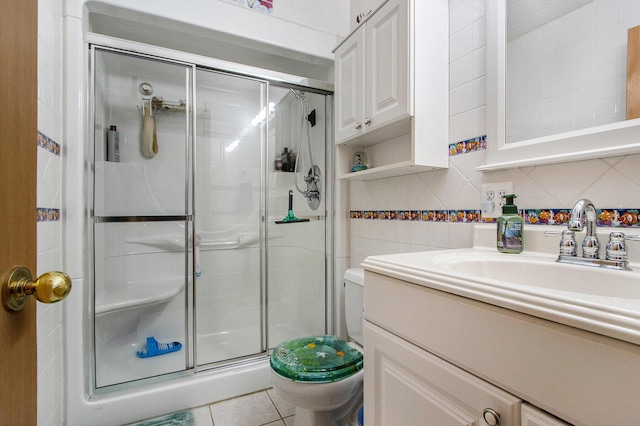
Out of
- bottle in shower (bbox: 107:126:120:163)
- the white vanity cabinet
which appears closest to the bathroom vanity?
the white vanity cabinet

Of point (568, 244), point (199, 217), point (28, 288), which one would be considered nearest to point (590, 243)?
point (568, 244)

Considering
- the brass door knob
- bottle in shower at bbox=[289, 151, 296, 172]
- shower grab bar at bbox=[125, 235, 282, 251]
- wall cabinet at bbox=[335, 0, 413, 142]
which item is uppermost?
wall cabinet at bbox=[335, 0, 413, 142]

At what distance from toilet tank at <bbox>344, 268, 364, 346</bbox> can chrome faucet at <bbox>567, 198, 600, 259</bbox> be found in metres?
0.88

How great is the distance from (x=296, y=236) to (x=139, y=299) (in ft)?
3.33

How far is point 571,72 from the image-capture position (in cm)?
86

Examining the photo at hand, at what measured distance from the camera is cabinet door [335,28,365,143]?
1385 millimetres

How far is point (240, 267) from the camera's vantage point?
2059mm

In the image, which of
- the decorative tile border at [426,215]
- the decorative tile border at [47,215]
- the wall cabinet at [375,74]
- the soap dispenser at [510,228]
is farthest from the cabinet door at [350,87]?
A: the decorative tile border at [47,215]

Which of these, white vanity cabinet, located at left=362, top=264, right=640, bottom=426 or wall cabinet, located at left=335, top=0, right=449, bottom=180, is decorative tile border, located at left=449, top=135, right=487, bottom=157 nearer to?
wall cabinet, located at left=335, top=0, right=449, bottom=180

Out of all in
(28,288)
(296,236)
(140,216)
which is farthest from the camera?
(296,236)

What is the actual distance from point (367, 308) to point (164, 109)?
5.65 feet

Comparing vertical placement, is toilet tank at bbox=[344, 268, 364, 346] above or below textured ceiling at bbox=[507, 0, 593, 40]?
below

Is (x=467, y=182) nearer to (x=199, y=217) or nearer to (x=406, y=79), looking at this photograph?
(x=406, y=79)

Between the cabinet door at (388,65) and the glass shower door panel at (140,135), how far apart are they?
3.35 ft
